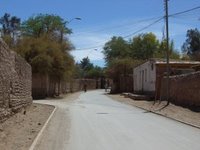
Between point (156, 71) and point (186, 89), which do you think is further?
point (156, 71)

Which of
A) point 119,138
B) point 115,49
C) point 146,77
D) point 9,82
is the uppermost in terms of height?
point 115,49

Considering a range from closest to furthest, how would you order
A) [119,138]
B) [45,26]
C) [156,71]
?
[119,138]
[156,71]
[45,26]

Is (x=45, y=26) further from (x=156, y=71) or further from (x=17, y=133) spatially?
(x=17, y=133)

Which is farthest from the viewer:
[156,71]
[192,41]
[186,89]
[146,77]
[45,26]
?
[192,41]

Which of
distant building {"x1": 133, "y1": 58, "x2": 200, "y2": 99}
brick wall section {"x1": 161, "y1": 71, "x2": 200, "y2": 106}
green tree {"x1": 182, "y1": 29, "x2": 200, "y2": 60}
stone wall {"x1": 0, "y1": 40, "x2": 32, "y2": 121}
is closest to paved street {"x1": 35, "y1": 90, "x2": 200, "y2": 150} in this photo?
stone wall {"x1": 0, "y1": 40, "x2": 32, "y2": 121}

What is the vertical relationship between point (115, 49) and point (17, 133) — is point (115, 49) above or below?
above

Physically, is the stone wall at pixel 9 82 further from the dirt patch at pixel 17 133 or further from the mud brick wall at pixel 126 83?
the mud brick wall at pixel 126 83

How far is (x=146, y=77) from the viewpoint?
5603 cm

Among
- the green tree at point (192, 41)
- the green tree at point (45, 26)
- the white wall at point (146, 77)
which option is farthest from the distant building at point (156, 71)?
the green tree at point (192, 41)

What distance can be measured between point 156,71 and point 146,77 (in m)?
6.73

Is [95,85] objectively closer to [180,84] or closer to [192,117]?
[180,84]

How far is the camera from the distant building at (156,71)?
46.9 m

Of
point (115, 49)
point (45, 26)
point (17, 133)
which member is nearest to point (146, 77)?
point (45, 26)

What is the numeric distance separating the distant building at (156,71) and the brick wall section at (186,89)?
7231 millimetres
